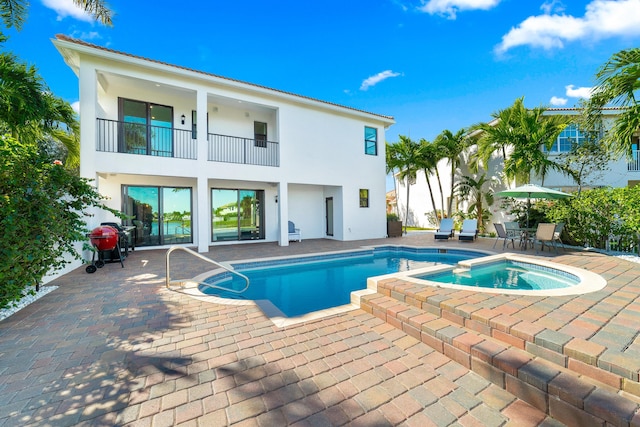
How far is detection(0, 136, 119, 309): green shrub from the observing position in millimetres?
4066

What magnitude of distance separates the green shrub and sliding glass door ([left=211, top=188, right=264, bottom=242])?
8.45 m

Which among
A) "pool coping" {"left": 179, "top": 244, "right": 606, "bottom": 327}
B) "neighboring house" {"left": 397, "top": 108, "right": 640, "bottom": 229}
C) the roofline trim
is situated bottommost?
"pool coping" {"left": 179, "top": 244, "right": 606, "bottom": 327}

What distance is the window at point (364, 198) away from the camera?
52.3 ft

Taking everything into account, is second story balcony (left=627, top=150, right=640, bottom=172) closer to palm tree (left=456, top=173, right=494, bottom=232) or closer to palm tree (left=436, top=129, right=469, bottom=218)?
palm tree (left=456, top=173, right=494, bottom=232)

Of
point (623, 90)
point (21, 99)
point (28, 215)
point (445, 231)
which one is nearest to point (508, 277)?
point (623, 90)

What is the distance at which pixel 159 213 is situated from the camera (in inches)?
488

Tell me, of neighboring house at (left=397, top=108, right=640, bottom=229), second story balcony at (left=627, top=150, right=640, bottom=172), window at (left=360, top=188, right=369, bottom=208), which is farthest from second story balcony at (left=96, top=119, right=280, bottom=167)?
second story balcony at (left=627, top=150, right=640, bottom=172)

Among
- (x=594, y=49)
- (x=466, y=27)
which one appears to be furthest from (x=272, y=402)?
(x=594, y=49)

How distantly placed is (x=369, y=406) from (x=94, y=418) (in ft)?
7.61

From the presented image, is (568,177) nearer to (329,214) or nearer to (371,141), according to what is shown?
(371,141)

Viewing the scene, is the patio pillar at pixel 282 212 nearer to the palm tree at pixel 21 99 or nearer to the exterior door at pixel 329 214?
the exterior door at pixel 329 214

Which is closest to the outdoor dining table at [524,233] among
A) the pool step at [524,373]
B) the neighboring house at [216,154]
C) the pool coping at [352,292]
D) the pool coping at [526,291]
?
the pool coping at [352,292]

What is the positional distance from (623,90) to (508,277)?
18.8 feet

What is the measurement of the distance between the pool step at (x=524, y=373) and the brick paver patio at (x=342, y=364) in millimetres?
11
